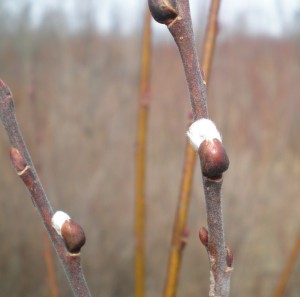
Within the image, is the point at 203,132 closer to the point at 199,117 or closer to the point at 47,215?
the point at 199,117

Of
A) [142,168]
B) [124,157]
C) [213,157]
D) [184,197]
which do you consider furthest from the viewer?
[124,157]

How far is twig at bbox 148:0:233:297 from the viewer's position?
28 cm

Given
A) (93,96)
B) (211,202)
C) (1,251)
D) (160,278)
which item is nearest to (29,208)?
(1,251)

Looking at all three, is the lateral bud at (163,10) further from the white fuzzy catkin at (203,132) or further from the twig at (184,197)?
the twig at (184,197)

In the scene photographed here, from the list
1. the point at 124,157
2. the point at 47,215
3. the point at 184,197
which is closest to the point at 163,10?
the point at 47,215

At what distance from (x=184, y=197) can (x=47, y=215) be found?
0.82 ft

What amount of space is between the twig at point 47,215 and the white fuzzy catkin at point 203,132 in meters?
0.11

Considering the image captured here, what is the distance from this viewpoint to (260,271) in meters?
3.85

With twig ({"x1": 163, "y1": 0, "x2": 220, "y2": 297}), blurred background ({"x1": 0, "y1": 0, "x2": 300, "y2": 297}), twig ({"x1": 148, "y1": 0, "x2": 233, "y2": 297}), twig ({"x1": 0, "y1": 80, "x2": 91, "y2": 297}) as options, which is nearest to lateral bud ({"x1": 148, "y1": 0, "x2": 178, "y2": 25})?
twig ({"x1": 148, "y1": 0, "x2": 233, "y2": 297})

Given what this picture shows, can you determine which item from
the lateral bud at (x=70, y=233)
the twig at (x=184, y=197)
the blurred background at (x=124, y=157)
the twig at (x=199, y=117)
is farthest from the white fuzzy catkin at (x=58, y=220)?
the blurred background at (x=124, y=157)

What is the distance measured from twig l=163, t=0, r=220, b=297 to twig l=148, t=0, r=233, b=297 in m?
0.27

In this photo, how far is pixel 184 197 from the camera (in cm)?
59

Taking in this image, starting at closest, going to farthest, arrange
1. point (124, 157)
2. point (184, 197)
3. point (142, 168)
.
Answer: point (184, 197) < point (142, 168) < point (124, 157)

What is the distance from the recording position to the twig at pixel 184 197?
22.7 inches
